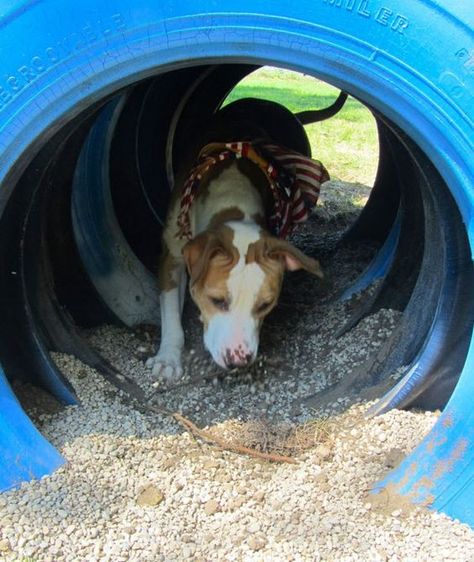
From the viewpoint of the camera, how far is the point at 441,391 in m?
2.36

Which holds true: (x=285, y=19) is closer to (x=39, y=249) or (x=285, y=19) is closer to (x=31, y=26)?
(x=31, y=26)

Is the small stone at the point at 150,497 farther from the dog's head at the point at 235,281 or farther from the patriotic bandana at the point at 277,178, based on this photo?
the patriotic bandana at the point at 277,178

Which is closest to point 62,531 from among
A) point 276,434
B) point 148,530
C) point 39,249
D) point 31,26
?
point 148,530

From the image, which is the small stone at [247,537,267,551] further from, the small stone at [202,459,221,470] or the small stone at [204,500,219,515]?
the small stone at [202,459,221,470]

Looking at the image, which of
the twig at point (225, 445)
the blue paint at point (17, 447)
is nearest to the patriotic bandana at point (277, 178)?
the twig at point (225, 445)

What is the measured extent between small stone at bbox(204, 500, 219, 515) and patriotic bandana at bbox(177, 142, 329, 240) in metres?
1.60

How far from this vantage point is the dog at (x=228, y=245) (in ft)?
9.78

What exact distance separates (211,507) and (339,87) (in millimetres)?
1307

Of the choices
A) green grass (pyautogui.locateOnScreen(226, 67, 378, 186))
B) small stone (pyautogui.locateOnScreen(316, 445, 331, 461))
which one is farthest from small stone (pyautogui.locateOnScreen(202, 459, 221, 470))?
Answer: green grass (pyautogui.locateOnScreen(226, 67, 378, 186))

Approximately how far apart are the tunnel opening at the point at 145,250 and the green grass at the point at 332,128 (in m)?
2.23

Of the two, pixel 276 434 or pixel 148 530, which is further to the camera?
pixel 276 434

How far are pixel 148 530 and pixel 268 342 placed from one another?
1467mm

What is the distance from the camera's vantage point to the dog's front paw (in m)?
3.24

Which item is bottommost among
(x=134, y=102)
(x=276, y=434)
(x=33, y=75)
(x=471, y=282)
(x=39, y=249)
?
(x=276, y=434)
